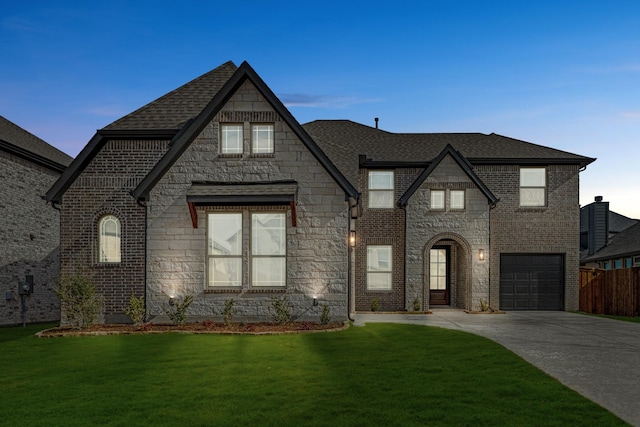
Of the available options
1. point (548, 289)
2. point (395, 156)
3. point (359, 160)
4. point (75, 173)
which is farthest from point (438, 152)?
point (75, 173)

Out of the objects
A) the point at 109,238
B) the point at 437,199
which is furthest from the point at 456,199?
the point at 109,238

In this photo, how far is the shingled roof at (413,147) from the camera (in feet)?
72.6

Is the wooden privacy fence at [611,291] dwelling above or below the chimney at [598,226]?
below

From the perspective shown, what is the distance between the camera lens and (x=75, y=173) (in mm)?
15703

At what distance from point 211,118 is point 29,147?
9.88 meters

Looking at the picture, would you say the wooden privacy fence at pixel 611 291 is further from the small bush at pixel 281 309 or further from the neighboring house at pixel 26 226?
the neighboring house at pixel 26 226

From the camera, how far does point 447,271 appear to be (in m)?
23.6

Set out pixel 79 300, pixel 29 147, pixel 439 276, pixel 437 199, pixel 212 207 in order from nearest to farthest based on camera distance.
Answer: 1. pixel 79 300
2. pixel 212 207
3. pixel 29 147
4. pixel 437 199
5. pixel 439 276

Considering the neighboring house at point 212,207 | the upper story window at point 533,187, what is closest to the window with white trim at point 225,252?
the neighboring house at point 212,207

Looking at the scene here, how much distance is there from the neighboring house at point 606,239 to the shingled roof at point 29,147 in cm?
3096

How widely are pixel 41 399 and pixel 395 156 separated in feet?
59.9

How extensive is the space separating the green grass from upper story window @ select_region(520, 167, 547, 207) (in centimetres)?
1253

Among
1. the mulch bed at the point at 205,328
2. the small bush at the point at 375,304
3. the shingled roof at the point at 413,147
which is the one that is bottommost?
the small bush at the point at 375,304

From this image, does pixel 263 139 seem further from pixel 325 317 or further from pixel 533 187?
pixel 533 187
